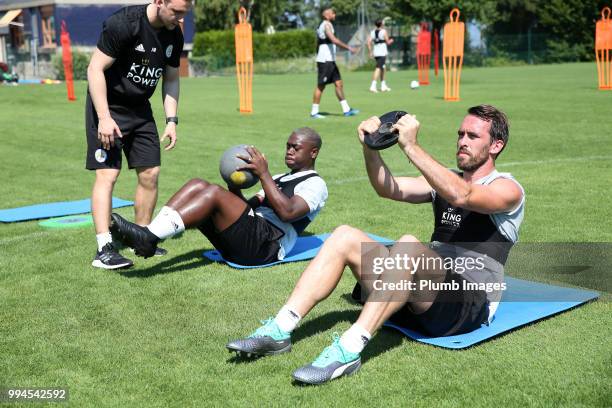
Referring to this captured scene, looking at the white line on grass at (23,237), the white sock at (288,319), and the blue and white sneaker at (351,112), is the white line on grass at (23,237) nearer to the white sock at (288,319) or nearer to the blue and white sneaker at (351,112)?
the white sock at (288,319)

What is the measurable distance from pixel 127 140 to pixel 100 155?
35 cm

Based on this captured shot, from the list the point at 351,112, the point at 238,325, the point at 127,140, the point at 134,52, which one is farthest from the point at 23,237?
the point at 351,112

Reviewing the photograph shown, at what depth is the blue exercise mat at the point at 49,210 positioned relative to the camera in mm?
7688

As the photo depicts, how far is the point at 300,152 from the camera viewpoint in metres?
5.62

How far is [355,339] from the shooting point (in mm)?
3654

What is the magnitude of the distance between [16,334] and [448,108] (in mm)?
14876

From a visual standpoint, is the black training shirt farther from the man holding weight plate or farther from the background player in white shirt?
the background player in white shirt

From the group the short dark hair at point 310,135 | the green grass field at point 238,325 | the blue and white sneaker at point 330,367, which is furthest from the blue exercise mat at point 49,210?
the blue and white sneaker at point 330,367

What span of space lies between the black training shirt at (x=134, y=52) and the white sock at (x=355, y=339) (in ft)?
10.3

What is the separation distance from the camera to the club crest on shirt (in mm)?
5844

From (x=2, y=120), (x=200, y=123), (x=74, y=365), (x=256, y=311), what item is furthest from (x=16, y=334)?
(x=2, y=120)

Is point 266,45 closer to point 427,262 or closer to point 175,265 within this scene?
point 175,265

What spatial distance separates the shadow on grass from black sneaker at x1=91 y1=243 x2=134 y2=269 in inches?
2.8

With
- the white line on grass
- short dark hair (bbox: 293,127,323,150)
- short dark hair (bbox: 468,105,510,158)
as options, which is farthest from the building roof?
short dark hair (bbox: 468,105,510,158)
